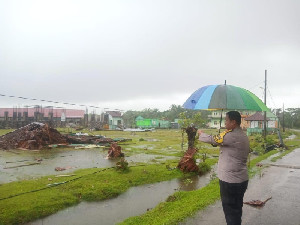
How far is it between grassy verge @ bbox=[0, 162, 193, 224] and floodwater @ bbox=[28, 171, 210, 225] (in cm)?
28

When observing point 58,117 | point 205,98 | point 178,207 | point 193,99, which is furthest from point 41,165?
point 58,117

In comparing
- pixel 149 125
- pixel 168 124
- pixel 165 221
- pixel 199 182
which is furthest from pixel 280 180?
pixel 168 124

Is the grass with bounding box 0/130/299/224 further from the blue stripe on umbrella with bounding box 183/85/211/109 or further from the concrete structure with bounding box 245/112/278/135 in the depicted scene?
the concrete structure with bounding box 245/112/278/135

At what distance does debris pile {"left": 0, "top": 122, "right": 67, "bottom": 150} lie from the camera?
58.3 ft

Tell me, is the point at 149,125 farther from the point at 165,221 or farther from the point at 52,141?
the point at 165,221

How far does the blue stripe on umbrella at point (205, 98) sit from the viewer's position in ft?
18.7

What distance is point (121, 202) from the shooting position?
7227mm

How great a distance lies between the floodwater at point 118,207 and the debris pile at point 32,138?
11972 mm

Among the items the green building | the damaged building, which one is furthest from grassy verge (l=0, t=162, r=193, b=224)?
the green building

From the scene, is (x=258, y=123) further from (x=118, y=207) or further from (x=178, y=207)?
(x=118, y=207)

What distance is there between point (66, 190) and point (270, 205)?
5719 millimetres

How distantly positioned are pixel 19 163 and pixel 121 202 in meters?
7.22

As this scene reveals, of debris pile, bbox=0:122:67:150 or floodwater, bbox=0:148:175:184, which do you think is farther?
debris pile, bbox=0:122:67:150

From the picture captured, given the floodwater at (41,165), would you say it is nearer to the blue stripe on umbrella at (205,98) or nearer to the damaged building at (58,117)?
the blue stripe on umbrella at (205,98)
